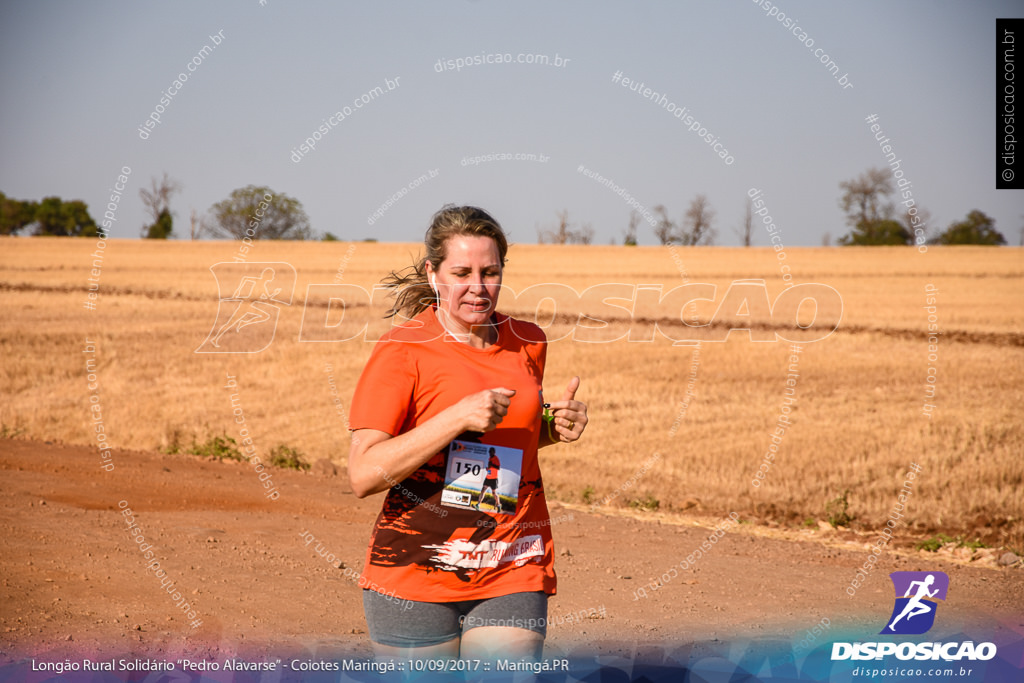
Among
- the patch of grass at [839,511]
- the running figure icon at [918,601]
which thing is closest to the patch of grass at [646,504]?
the patch of grass at [839,511]

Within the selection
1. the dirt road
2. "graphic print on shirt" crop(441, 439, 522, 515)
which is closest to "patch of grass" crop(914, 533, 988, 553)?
the dirt road

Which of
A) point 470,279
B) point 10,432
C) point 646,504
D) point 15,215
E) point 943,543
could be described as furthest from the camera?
point 15,215

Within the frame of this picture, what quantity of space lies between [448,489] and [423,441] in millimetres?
267

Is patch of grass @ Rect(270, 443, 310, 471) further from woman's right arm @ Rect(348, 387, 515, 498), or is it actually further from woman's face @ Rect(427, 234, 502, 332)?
woman's right arm @ Rect(348, 387, 515, 498)

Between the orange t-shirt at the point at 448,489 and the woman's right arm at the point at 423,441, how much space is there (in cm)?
8

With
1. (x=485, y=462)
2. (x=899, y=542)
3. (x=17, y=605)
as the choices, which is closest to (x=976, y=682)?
(x=485, y=462)

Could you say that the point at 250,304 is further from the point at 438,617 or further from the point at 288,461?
the point at 438,617

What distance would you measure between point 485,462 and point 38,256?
42339 mm

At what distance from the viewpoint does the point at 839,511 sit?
9.05m

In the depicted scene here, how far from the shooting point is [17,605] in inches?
185

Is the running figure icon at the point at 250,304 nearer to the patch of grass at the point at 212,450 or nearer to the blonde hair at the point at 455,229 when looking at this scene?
the patch of grass at the point at 212,450

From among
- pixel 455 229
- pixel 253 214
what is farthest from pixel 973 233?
pixel 455 229

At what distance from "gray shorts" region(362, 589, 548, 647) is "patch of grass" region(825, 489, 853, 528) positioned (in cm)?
649

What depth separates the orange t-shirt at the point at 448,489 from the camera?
2.83m
